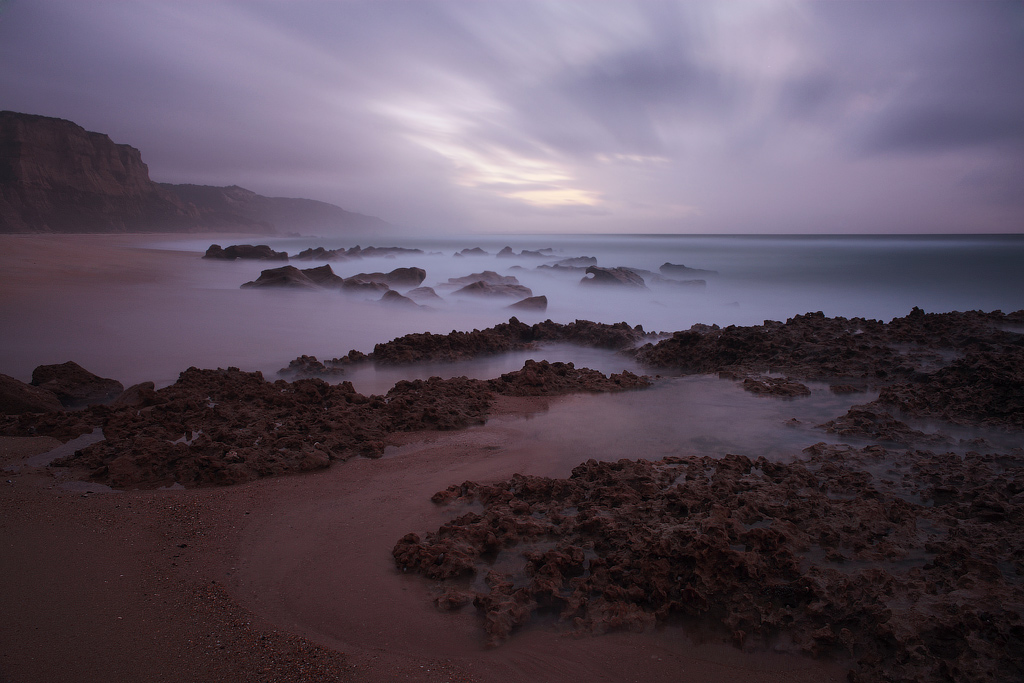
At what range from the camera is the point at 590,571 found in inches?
103

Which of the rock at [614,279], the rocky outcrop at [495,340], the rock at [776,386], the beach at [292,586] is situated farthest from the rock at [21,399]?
the rock at [614,279]

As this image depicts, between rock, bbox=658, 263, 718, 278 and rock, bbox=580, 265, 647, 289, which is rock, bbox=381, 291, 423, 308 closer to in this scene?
rock, bbox=580, 265, 647, 289

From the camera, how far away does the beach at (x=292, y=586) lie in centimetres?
202

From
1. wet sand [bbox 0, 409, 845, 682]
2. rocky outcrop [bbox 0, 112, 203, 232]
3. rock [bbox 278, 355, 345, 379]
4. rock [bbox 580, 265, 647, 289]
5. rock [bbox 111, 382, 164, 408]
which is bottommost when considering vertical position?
rock [bbox 278, 355, 345, 379]

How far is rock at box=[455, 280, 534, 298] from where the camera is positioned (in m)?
16.5

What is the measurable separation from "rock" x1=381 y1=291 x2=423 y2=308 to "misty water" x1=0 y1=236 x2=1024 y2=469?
0.36m

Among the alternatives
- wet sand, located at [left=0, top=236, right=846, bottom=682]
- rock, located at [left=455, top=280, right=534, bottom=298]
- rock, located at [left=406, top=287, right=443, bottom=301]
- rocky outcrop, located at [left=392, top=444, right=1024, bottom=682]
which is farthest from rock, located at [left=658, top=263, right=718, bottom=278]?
wet sand, located at [left=0, top=236, right=846, bottom=682]

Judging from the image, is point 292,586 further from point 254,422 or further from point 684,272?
point 684,272

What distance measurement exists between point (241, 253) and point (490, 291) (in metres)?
14.7

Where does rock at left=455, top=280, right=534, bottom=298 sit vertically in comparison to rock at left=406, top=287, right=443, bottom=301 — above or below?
above

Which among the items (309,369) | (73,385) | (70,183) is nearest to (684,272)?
(309,369)

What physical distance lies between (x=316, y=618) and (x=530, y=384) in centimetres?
420

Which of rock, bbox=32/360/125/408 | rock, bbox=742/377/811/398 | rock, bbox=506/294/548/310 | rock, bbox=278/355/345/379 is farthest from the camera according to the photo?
rock, bbox=506/294/548/310

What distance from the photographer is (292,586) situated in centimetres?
256
